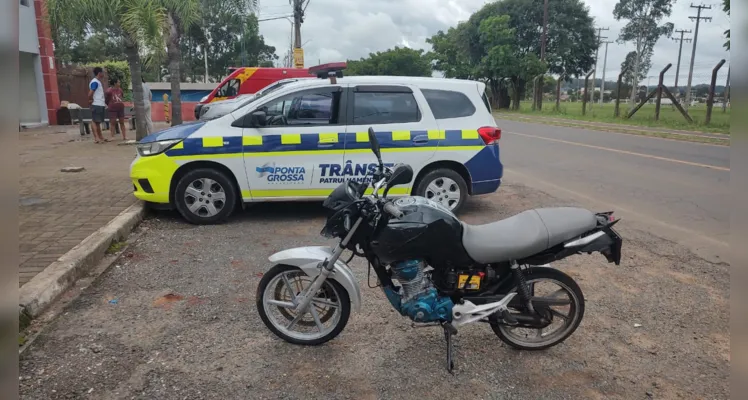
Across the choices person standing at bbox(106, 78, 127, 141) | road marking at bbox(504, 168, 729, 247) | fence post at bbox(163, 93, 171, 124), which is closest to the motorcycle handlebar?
road marking at bbox(504, 168, 729, 247)

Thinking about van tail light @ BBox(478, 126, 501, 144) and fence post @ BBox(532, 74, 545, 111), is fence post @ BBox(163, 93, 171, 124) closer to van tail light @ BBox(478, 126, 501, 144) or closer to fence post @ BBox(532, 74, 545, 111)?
van tail light @ BBox(478, 126, 501, 144)

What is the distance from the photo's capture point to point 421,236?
10.4 feet

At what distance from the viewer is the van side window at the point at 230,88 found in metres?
18.2

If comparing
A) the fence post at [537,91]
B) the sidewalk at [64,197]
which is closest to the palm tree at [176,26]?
the sidewalk at [64,197]

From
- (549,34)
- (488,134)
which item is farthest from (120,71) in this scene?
(549,34)

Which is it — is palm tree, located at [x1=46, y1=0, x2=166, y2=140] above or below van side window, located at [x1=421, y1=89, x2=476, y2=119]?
above

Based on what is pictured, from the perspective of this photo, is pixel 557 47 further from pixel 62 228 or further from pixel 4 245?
pixel 4 245

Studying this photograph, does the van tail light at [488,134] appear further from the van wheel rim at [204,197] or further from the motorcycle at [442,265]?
the motorcycle at [442,265]

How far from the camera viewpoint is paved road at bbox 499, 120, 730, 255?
649 centimetres

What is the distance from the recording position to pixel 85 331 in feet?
12.1

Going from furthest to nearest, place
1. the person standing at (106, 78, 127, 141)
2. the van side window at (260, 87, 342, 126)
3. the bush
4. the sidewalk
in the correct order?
the bush
the person standing at (106, 78, 127, 141)
the van side window at (260, 87, 342, 126)
the sidewalk

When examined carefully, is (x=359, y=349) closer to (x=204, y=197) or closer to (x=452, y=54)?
(x=204, y=197)

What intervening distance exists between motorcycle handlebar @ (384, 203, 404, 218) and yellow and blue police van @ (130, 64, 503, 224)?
3.31 metres

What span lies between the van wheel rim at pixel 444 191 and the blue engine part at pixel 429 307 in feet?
11.4
